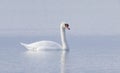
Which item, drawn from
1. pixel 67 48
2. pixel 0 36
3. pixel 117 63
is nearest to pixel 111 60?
pixel 117 63

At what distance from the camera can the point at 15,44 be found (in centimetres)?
1955

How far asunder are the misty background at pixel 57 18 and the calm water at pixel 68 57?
173 cm

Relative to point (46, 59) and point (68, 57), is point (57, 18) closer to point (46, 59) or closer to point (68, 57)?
point (68, 57)

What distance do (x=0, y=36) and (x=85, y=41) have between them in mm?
2797

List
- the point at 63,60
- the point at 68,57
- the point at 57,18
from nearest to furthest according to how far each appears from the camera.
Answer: the point at 63,60, the point at 68,57, the point at 57,18

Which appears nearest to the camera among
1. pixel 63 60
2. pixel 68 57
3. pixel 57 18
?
pixel 63 60

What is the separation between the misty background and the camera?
22609 millimetres

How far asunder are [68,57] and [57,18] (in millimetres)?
8519

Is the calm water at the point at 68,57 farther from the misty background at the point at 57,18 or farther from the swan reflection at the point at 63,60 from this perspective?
the misty background at the point at 57,18

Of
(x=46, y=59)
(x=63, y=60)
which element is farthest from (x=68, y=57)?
(x=63, y=60)

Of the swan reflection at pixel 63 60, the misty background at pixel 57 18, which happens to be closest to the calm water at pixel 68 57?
the swan reflection at pixel 63 60

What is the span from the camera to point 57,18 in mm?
24844

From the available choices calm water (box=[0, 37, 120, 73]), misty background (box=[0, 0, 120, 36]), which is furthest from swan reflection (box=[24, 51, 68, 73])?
misty background (box=[0, 0, 120, 36])

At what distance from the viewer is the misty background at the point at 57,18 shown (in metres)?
22.6
